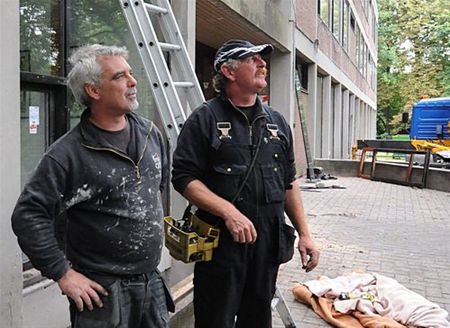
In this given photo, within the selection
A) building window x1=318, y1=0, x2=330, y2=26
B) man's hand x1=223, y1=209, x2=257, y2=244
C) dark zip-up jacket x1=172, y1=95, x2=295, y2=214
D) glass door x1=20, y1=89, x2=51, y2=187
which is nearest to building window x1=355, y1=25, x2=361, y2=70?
building window x1=318, y1=0, x2=330, y2=26

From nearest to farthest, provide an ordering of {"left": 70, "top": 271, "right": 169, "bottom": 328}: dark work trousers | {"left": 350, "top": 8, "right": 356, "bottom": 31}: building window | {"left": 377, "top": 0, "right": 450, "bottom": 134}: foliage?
{"left": 70, "top": 271, "right": 169, "bottom": 328}: dark work trousers < {"left": 350, "top": 8, "right": 356, "bottom": 31}: building window < {"left": 377, "top": 0, "right": 450, "bottom": 134}: foliage

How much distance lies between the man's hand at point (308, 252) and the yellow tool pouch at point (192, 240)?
24.0 inches

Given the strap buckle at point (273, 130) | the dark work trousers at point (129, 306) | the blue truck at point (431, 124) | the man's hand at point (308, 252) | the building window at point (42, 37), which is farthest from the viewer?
the blue truck at point (431, 124)

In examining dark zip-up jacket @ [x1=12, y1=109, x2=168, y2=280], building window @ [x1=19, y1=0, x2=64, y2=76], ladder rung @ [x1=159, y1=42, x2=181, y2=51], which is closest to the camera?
dark zip-up jacket @ [x1=12, y1=109, x2=168, y2=280]

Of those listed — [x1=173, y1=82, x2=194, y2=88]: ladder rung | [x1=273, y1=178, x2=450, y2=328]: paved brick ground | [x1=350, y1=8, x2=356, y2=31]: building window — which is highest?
[x1=350, y1=8, x2=356, y2=31]: building window

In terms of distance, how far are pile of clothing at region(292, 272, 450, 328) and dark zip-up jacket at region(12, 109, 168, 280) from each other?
2497 mm

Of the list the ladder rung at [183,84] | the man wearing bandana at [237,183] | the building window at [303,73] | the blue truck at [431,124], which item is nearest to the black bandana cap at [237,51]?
the man wearing bandana at [237,183]

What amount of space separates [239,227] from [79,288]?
85cm

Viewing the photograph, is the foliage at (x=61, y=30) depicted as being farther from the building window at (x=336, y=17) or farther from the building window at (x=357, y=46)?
the building window at (x=357, y=46)

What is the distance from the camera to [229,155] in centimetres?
269

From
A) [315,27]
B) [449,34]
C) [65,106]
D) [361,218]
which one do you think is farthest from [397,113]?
[65,106]

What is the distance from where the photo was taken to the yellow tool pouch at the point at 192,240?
260 centimetres

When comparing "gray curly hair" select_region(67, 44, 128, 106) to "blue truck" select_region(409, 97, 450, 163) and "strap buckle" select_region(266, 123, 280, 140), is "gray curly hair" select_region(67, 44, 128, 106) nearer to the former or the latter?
"strap buckle" select_region(266, 123, 280, 140)

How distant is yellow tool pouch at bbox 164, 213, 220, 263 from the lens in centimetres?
260
